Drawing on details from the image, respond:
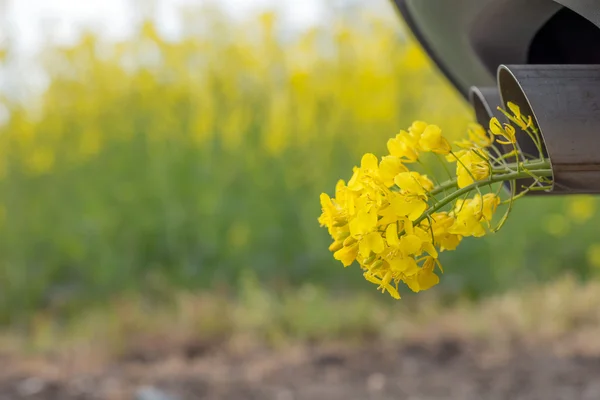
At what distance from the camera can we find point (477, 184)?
3.08 ft

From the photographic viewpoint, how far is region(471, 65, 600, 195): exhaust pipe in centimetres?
93

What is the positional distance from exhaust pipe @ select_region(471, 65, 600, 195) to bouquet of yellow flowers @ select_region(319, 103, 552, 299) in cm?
3

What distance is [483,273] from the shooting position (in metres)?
3.82

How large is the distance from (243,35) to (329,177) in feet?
2.87

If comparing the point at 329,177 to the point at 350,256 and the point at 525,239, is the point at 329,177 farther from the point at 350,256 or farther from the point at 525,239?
the point at 350,256

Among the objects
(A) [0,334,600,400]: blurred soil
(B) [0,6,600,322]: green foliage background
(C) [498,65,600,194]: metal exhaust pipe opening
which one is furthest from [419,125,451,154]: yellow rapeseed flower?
(B) [0,6,600,322]: green foliage background

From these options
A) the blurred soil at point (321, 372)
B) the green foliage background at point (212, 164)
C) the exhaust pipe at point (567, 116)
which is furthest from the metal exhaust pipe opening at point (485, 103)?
the green foliage background at point (212, 164)

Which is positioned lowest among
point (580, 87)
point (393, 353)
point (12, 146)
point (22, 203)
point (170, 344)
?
point (393, 353)

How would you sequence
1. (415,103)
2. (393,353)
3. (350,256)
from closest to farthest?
(350,256) < (393,353) < (415,103)

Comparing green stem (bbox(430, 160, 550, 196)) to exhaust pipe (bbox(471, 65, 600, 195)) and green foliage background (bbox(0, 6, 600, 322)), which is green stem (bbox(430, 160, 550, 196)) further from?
green foliage background (bbox(0, 6, 600, 322))

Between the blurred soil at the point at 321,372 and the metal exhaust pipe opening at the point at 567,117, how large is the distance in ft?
5.37

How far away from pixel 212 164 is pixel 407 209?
2902mm

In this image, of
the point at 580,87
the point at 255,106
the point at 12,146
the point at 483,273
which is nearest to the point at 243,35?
the point at 255,106

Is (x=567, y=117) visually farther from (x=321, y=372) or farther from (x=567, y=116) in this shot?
(x=321, y=372)
